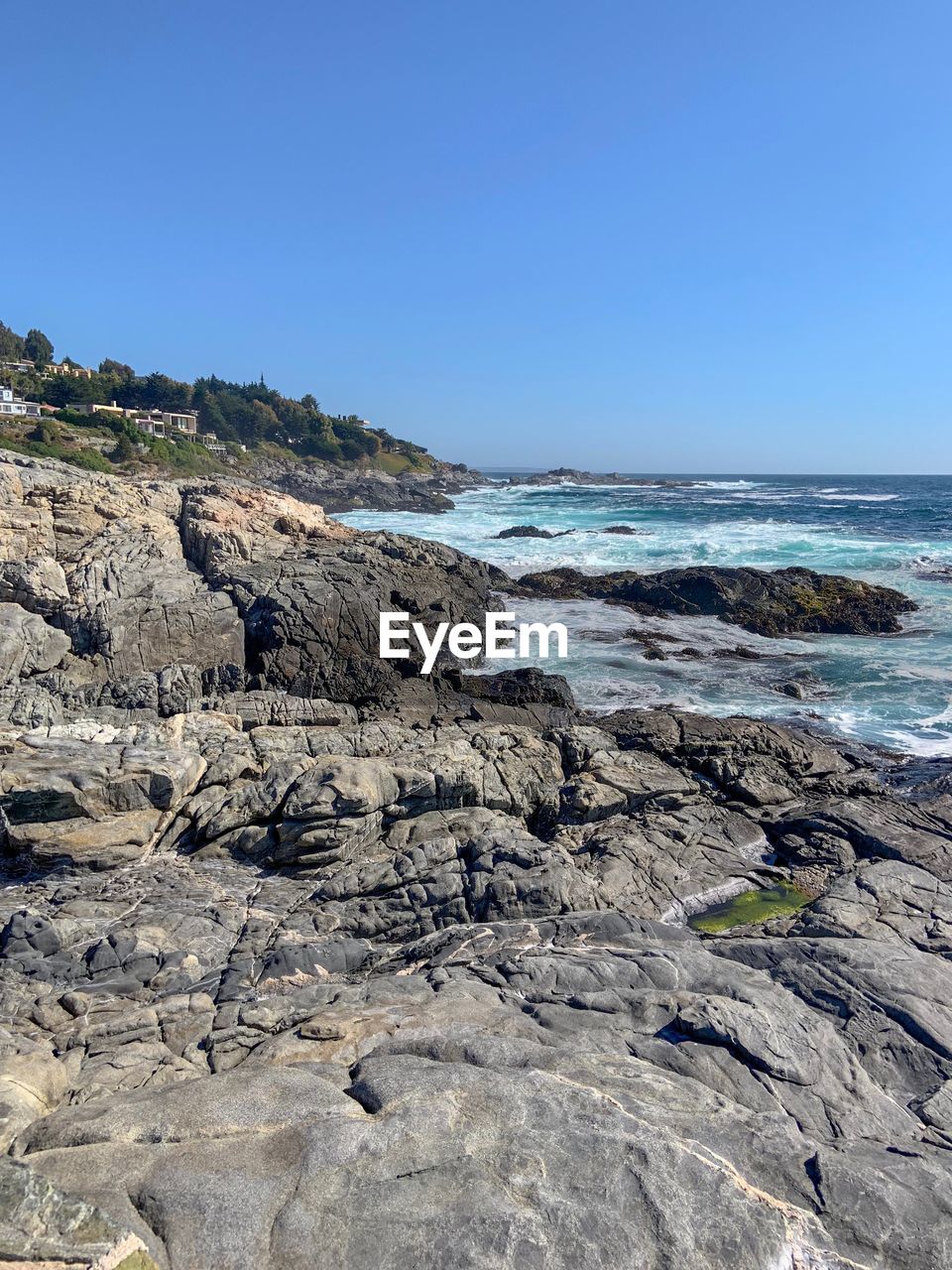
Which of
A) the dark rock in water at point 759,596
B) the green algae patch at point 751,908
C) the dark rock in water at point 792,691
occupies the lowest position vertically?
the green algae patch at point 751,908

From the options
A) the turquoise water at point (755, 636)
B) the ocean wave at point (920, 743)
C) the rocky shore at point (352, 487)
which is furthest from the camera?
the rocky shore at point (352, 487)

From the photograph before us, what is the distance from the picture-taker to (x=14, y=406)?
6100 centimetres

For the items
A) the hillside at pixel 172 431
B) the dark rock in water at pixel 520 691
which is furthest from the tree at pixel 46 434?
the dark rock in water at pixel 520 691

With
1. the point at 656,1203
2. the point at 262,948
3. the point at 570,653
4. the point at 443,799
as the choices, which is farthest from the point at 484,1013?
the point at 570,653

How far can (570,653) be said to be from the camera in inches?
880

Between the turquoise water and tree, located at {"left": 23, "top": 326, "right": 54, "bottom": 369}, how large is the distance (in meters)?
69.3

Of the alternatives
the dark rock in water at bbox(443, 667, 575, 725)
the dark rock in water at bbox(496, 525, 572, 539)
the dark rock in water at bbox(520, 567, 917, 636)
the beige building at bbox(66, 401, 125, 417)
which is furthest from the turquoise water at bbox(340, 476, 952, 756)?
the beige building at bbox(66, 401, 125, 417)

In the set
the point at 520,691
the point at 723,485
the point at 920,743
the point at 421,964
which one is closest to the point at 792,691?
the point at 920,743

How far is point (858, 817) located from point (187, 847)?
1017 centimetres

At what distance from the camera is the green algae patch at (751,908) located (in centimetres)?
973

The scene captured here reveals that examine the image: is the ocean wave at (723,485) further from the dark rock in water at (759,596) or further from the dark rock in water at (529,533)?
the dark rock in water at (759,596)

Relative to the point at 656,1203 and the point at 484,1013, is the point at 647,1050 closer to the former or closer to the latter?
the point at 484,1013

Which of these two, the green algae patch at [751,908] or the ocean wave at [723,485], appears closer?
the green algae patch at [751,908]

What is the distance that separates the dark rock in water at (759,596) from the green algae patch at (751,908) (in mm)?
15954
